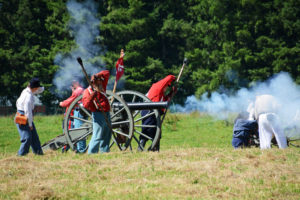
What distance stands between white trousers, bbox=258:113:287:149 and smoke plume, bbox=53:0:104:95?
66.1 feet

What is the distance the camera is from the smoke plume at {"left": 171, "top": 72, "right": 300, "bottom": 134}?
419 inches

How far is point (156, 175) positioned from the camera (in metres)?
5.88

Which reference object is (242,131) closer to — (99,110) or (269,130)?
(269,130)

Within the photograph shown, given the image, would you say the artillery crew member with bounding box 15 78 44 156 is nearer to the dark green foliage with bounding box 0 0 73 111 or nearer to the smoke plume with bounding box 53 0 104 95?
the smoke plume with bounding box 53 0 104 95

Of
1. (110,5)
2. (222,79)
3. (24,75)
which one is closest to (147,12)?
(110,5)

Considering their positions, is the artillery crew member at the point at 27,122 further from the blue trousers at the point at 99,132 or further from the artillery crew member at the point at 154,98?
the artillery crew member at the point at 154,98

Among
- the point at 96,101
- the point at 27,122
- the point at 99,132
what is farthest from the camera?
the point at 27,122

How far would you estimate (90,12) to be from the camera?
29.8m

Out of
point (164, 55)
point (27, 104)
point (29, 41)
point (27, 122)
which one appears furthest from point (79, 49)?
point (27, 122)

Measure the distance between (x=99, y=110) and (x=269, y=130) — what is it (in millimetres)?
3780

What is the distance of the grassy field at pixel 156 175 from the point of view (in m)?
5.04

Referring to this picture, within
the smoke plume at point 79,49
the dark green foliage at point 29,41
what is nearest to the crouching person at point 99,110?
the smoke plume at point 79,49

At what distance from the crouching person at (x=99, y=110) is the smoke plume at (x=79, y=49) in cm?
2085

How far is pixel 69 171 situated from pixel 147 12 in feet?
A: 86.7
